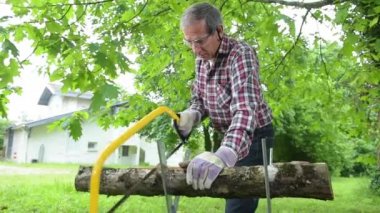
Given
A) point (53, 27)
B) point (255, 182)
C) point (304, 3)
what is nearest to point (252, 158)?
point (255, 182)

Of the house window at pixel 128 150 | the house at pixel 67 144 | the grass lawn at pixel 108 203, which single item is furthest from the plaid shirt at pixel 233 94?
the house window at pixel 128 150

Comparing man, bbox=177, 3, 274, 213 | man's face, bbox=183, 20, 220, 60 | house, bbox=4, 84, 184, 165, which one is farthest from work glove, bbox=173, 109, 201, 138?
house, bbox=4, 84, 184, 165

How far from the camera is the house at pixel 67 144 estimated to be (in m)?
29.1

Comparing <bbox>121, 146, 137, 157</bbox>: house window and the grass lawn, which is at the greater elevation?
<bbox>121, 146, 137, 157</bbox>: house window

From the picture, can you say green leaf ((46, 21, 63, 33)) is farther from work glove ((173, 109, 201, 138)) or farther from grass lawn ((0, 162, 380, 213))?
grass lawn ((0, 162, 380, 213))

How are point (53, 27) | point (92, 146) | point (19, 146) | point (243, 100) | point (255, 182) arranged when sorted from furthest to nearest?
point (19, 146) → point (92, 146) → point (53, 27) → point (243, 100) → point (255, 182)

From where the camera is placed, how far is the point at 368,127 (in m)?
6.85

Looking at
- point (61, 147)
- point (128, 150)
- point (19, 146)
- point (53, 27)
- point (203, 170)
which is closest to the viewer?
point (203, 170)

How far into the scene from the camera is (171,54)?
6082 millimetres

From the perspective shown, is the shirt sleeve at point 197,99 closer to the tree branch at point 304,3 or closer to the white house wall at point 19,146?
the tree branch at point 304,3

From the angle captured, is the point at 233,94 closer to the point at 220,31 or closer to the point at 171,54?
the point at 220,31

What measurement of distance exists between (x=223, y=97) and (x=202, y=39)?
1.12ft

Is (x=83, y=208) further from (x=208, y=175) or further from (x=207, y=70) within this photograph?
(x=208, y=175)

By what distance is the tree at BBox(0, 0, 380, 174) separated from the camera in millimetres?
3436
